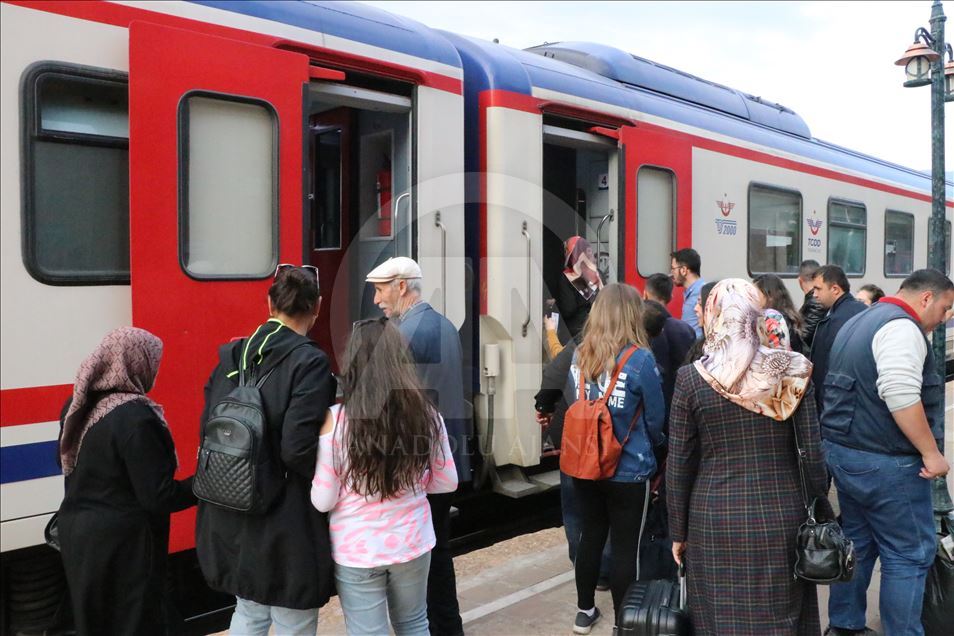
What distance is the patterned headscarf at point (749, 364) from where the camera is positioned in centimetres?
283

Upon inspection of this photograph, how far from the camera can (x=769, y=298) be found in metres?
4.76

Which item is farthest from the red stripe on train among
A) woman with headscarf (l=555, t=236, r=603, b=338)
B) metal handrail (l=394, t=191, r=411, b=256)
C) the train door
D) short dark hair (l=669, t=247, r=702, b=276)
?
short dark hair (l=669, t=247, r=702, b=276)

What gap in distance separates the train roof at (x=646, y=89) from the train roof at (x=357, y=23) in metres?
0.41

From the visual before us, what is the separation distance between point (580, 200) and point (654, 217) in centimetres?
69

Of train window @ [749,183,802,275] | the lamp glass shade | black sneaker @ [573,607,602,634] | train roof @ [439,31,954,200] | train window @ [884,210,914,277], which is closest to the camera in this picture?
black sneaker @ [573,607,602,634]

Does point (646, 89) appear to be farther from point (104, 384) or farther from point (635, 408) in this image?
point (104, 384)

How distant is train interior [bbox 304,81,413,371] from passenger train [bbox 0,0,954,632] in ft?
0.06

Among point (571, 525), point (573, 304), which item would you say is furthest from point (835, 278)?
point (571, 525)

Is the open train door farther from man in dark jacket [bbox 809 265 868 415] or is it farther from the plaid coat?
man in dark jacket [bbox 809 265 868 415]

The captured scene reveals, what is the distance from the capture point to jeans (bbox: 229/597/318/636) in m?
2.66

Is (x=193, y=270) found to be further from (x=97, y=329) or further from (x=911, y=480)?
(x=911, y=480)

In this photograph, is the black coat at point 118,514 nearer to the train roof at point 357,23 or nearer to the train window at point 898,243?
the train roof at point 357,23

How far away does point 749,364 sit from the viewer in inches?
112

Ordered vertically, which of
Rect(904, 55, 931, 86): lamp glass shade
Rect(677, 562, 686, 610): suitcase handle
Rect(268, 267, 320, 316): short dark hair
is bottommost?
Rect(677, 562, 686, 610): suitcase handle
